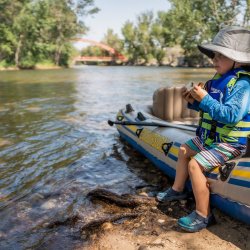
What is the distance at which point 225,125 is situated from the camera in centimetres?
303

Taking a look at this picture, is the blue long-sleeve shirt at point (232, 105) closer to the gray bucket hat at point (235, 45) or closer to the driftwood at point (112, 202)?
the gray bucket hat at point (235, 45)

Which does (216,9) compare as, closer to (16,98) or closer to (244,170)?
(16,98)

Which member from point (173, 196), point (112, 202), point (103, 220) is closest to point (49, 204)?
point (112, 202)

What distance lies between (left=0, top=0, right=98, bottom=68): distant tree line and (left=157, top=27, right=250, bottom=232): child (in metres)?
38.1

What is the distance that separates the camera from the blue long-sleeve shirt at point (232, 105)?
9.45 ft

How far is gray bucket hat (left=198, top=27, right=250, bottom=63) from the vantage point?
2.95 m

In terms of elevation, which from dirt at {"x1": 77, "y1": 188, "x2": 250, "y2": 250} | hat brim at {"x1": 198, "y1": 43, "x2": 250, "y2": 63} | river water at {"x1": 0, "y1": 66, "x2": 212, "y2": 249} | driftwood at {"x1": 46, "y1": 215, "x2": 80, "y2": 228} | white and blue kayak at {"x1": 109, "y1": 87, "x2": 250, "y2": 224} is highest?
hat brim at {"x1": 198, "y1": 43, "x2": 250, "y2": 63}

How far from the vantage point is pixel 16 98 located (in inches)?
495

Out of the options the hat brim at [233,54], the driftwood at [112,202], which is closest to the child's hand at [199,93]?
the hat brim at [233,54]

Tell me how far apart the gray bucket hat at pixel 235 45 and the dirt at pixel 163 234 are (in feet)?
4.55

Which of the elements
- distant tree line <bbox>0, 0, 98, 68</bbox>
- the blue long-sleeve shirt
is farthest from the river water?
distant tree line <bbox>0, 0, 98, 68</bbox>

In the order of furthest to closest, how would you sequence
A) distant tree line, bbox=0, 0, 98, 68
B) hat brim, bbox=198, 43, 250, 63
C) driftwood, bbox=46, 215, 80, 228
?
1. distant tree line, bbox=0, 0, 98, 68
2. driftwood, bbox=46, 215, 80, 228
3. hat brim, bbox=198, 43, 250, 63

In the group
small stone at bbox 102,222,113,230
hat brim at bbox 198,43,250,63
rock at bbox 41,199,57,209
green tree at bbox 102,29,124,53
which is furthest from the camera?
green tree at bbox 102,29,124,53

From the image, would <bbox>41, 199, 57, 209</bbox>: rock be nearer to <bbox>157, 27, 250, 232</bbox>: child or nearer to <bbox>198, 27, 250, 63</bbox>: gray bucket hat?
<bbox>157, 27, 250, 232</bbox>: child
